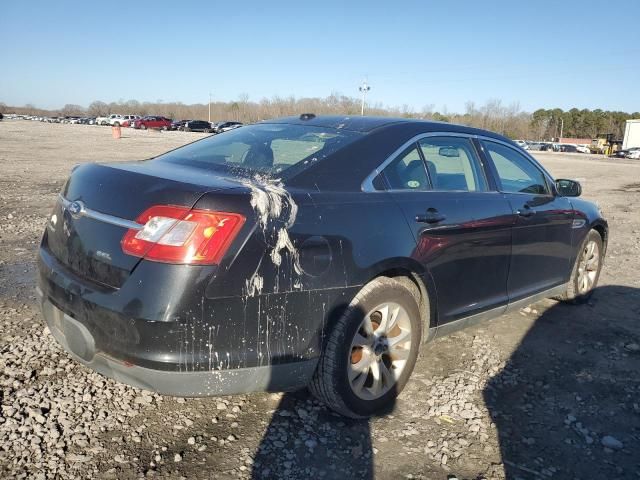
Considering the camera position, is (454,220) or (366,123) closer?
(454,220)

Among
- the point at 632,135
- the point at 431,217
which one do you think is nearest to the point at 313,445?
the point at 431,217

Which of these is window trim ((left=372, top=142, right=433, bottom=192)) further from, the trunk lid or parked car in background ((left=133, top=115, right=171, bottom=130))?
parked car in background ((left=133, top=115, right=171, bottom=130))

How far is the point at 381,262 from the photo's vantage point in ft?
9.28

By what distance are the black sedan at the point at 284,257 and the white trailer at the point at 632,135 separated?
78921 mm

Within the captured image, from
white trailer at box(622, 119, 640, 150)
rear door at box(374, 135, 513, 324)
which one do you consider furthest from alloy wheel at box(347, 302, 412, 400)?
white trailer at box(622, 119, 640, 150)

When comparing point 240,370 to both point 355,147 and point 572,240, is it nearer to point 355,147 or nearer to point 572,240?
point 355,147

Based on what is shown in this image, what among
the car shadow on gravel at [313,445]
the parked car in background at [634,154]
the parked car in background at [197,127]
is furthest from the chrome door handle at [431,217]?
the parked car in background at [634,154]

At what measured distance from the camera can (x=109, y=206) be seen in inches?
96.5

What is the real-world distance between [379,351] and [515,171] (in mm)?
2098

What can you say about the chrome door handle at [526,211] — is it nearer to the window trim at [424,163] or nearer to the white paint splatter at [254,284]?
the window trim at [424,163]

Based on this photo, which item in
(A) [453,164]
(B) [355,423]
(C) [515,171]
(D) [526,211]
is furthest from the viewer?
(C) [515,171]

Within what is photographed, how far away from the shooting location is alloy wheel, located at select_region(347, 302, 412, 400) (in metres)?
2.89

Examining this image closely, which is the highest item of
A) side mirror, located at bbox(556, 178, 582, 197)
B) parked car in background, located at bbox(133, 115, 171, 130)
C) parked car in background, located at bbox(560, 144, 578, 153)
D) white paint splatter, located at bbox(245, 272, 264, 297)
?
parked car in background, located at bbox(133, 115, 171, 130)

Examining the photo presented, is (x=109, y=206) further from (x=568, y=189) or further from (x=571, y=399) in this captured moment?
(x=568, y=189)
